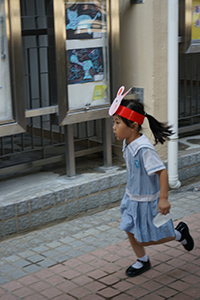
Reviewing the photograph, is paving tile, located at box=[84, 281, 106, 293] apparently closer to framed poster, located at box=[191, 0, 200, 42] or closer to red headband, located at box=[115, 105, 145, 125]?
red headband, located at box=[115, 105, 145, 125]

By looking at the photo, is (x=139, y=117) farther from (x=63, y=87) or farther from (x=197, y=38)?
(x=197, y=38)

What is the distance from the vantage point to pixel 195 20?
258 inches

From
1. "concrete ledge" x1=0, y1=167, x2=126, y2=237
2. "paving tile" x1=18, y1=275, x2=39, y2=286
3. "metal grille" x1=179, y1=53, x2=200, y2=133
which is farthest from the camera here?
"metal grille" x1=179, y1=53, x2=200, y2=133

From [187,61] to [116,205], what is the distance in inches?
120

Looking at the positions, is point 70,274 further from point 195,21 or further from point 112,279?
point 195,21

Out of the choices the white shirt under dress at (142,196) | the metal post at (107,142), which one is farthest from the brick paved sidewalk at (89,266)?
the metal post at (107,142)

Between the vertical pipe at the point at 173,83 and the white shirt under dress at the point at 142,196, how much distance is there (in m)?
2.31

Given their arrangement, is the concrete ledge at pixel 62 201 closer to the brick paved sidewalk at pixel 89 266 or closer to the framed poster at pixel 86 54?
the brick paved sidewalk at pixel 89 266

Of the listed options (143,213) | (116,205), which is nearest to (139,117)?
(143,213)

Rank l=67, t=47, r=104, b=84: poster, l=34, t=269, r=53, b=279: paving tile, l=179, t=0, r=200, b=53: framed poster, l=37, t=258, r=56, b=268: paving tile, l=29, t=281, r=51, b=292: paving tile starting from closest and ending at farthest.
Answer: l=29, t=281, r=51, b=292: paving tile → l=34, t=269, r=53, b=279: paving tile → l=37, t=258, r=56, b=268: paving tile → l=67, t=47, r=104, b=84: poster → l=179, t=0, r=200, b=53: framed poster

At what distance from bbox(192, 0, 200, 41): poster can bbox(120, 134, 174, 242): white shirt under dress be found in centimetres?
334

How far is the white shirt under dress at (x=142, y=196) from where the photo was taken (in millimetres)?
3684

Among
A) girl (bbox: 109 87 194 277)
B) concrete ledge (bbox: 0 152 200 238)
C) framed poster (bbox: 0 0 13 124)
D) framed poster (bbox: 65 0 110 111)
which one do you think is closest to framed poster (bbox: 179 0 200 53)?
framed poster (bbox: 65 0 110 111)

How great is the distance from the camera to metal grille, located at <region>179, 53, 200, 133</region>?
7.37 meters
